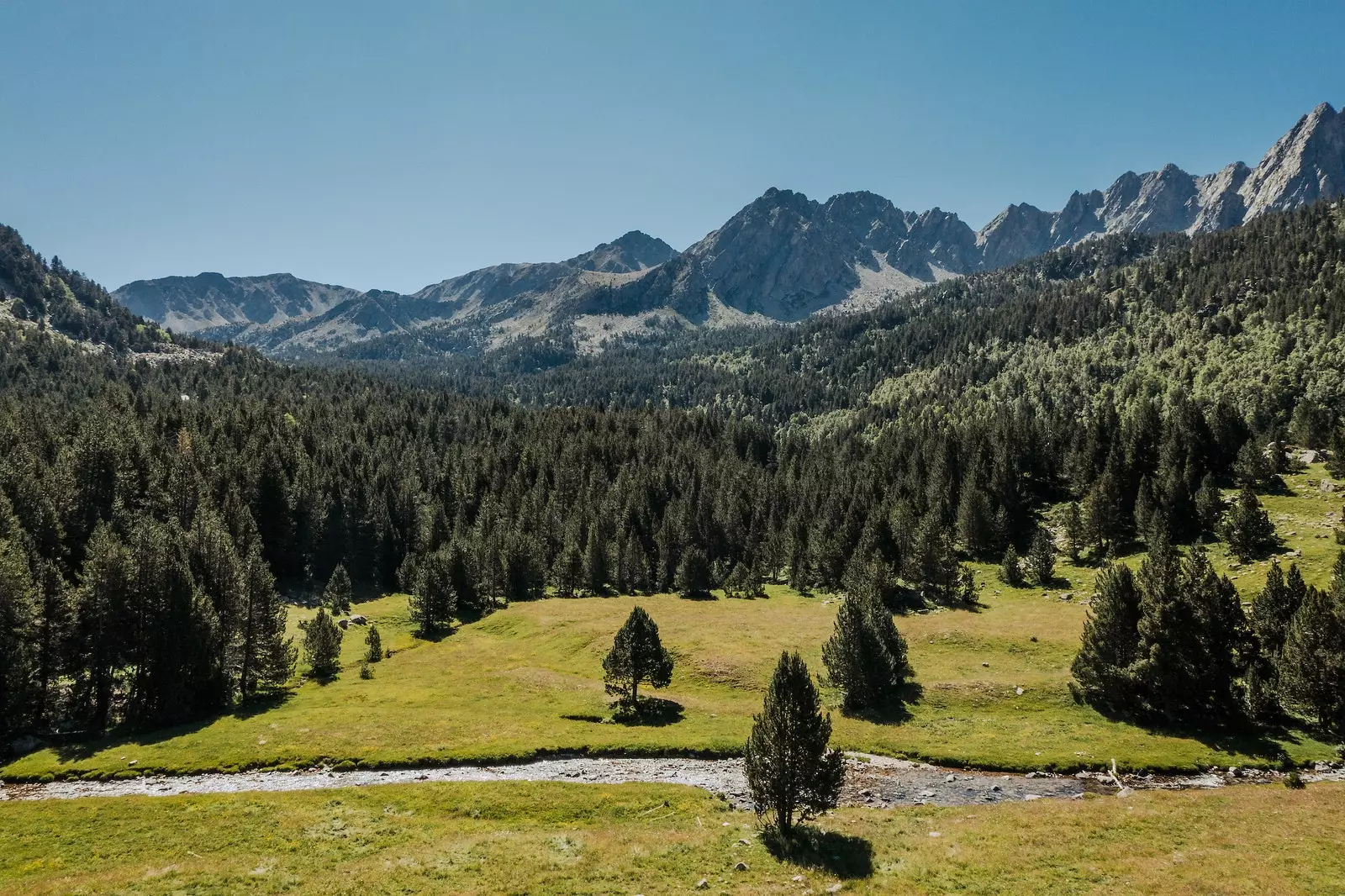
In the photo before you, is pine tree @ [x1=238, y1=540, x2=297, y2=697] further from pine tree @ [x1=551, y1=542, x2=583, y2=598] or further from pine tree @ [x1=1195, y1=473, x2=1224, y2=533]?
pine tree @ [x1=1195, y1=473, x2=1224, y2=533]

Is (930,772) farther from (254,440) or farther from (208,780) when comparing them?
(254,440)

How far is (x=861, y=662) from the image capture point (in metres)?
58.3

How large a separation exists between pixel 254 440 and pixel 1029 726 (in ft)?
468

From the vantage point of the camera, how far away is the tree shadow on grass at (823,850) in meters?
30.5

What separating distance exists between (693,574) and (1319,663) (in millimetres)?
77928

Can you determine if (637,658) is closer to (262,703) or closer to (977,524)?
(262,703)

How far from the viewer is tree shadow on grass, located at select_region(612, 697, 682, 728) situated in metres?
56.6

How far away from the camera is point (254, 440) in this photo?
132 metres

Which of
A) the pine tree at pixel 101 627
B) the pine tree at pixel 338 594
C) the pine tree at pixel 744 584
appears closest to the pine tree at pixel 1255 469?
the pine tree at pixel 744 584

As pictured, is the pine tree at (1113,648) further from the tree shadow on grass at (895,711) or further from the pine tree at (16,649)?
the pine tree at (16,649)

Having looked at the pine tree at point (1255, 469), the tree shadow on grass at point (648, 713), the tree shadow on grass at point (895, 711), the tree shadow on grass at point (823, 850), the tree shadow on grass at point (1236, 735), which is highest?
the pine tree at point (1255, 469)

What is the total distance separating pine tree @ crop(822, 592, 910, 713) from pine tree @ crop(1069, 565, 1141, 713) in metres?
16.2

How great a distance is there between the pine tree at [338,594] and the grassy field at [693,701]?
485cm

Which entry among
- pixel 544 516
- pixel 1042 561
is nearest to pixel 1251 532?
pixel 1042 561
